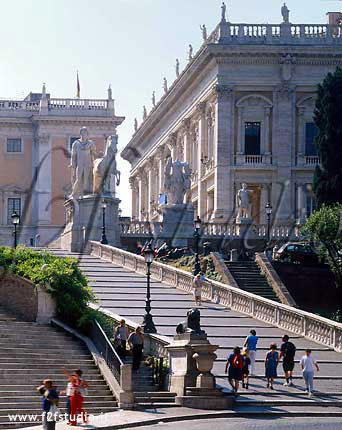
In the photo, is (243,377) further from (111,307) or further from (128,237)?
(128,237)

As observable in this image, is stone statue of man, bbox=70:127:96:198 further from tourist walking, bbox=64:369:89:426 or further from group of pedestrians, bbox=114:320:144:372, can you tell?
tourist walking, bbox=64:369:89:426

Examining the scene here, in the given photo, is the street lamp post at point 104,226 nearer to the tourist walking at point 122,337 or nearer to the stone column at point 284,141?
the stone column at point 284,141

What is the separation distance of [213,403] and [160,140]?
74.5 metres

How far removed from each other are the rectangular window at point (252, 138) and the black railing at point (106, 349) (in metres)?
46.5

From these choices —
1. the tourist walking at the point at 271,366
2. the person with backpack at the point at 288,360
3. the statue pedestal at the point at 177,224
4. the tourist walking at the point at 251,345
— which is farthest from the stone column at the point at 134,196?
the tourist walking at the point at 271,366

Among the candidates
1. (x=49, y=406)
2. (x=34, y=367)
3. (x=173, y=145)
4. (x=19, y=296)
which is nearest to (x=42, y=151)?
(x=173, y=145)

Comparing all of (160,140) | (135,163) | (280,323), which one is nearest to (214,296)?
(280,323)

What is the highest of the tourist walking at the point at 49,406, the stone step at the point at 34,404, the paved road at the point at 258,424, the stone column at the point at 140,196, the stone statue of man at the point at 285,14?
the stone statue of man at the point at 285,14

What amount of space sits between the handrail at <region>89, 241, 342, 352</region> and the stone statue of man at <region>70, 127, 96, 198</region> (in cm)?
773

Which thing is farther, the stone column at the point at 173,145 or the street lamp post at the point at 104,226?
the stone column at the point at 173,145

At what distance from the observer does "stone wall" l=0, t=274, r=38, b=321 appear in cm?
3444

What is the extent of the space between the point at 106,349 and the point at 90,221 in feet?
95.6

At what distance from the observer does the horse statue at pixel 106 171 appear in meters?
59.0

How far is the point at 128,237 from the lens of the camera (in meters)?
62.5
